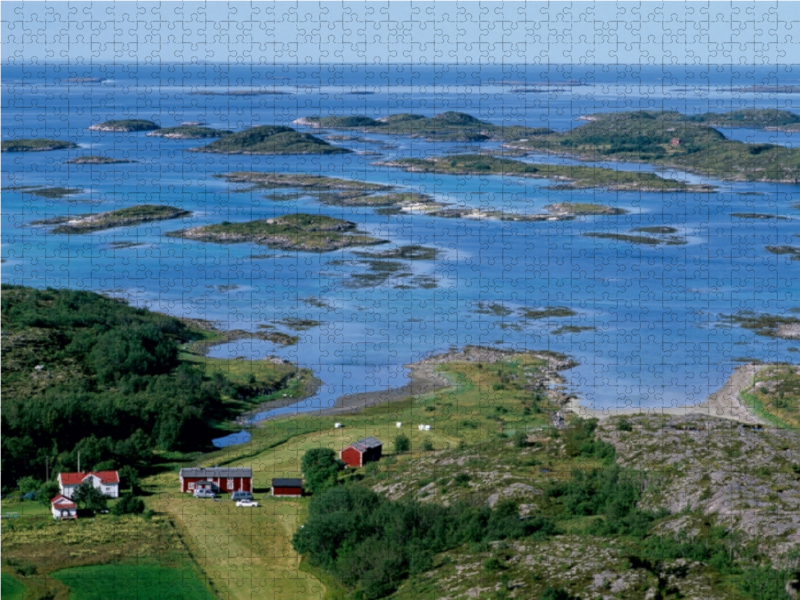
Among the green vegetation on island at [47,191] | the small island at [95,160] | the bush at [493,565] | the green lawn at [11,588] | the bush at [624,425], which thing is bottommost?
the green lawn at [11,588]

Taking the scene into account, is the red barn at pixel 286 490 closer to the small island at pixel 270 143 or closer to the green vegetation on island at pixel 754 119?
the small island at pixel 270 143

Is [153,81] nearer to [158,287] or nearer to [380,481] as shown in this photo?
[158,287]

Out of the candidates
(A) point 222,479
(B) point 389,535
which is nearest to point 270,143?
(A) point 222,479

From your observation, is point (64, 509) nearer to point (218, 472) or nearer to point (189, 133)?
point (218, 472)

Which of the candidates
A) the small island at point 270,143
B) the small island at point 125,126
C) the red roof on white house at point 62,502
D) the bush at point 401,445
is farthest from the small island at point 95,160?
the red roof on white house at point 62,502

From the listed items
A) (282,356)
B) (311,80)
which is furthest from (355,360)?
(311,80)

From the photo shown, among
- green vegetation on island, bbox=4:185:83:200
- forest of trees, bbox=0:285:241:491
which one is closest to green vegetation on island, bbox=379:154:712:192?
green vegetation on island, bbox=4:185:83:200
